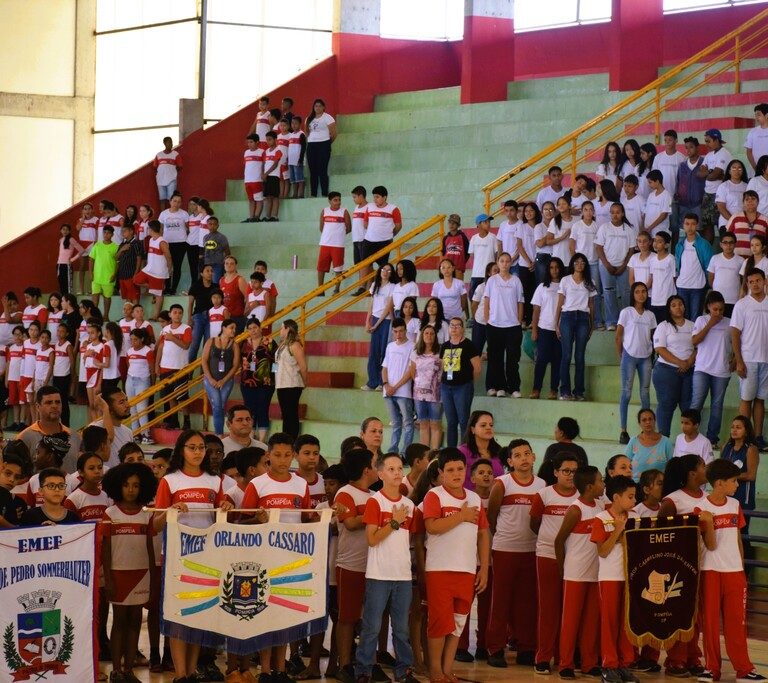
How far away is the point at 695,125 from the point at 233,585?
43.8 feet

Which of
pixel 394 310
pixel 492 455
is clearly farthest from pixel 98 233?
pixel 492 455

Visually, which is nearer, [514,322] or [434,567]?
[434,567]

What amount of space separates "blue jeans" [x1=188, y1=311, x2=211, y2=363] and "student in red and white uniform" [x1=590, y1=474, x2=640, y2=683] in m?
11.5

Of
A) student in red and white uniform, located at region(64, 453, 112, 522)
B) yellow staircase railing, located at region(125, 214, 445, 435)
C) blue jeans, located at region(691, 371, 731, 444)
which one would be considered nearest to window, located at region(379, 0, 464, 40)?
yellow staircase railing, located at region(125, 214, 445, 435)

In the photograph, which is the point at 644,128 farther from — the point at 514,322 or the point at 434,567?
the point at 434,567

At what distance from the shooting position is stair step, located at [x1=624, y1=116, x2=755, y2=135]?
2039cm

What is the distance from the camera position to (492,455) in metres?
12.1

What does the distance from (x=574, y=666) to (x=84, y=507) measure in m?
3.69

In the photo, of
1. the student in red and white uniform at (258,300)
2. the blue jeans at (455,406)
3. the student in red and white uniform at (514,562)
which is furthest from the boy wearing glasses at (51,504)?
the student in red and white uniform at (258,300)

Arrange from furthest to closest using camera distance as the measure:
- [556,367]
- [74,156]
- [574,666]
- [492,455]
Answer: [74,156] < [556,367] < [492,455] < [574,666]

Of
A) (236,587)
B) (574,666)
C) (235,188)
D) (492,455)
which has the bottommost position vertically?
(574,666)

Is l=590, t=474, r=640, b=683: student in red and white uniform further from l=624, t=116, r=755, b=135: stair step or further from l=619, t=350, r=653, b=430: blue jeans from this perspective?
l=624, t=116, r=755, b=135: stair step

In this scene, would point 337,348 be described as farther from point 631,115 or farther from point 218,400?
point 631,115

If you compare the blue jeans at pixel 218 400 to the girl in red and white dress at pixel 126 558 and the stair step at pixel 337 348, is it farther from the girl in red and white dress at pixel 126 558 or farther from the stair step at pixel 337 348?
the girl in red and white dress at pixel 126 558
